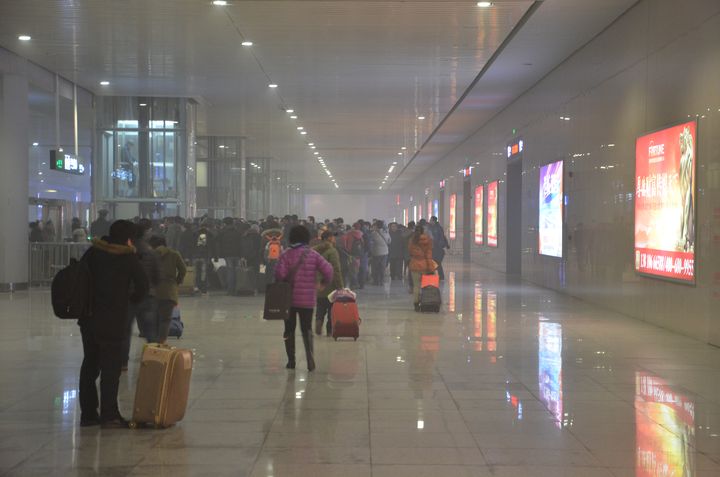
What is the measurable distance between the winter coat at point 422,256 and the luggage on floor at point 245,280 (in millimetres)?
4834

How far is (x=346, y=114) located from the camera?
29.1 metres

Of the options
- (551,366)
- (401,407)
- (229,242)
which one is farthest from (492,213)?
(401,407)

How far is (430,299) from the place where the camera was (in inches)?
638

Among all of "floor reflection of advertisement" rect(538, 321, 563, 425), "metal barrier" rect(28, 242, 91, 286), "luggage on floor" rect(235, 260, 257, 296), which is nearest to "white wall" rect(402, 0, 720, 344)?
"floor reflection of advertisement" rect(538, 321, 563, 425)

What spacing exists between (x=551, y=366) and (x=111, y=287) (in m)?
5.21

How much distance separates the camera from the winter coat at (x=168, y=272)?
10508 millimetres

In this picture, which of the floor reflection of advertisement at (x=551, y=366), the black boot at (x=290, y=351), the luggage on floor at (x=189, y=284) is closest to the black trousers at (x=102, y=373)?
→ the black boot at (x=290, y=351)

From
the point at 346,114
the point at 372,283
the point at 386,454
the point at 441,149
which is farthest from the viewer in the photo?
the point at 441,149

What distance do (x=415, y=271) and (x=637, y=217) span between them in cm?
397

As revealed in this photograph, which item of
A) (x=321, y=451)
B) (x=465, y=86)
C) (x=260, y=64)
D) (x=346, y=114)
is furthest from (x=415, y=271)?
(x=346, y=114)

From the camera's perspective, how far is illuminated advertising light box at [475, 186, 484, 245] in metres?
33.8

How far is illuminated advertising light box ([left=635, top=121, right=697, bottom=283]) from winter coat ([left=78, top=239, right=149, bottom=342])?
8.06 m

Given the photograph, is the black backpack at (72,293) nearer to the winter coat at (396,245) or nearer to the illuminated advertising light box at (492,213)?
the winter coat at (396,245)

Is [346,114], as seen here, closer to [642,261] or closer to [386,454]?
[642,261]
